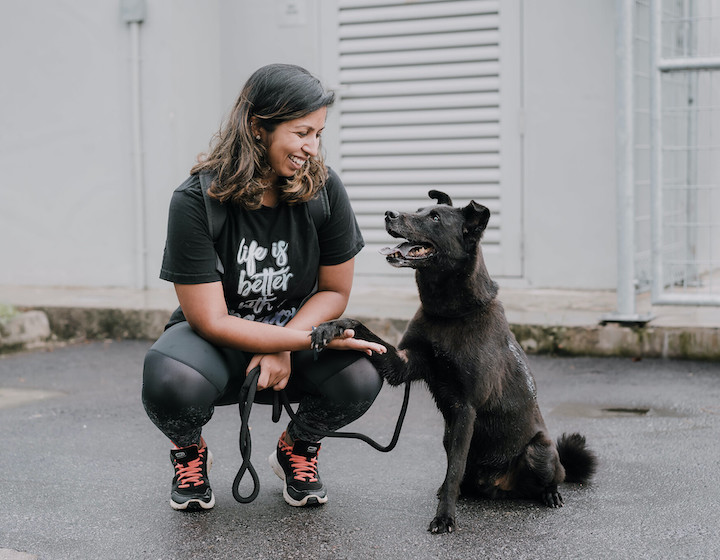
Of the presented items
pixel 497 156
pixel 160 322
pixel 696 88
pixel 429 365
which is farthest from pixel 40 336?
pixel 696 88

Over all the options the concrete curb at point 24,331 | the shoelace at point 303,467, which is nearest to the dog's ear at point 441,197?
the shoelace at point 303,467

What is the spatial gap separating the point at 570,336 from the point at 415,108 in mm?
2269

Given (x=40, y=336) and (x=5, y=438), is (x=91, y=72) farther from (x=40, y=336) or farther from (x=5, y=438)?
(x=5, y=438)

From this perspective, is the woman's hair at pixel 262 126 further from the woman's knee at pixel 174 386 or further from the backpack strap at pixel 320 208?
the woman's knee at pixel 174 386

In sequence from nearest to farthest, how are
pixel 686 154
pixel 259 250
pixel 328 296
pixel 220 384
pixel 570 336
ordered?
pixel 220 384, pixel 259 250, pixel 328 296, pixel 570 336, pixel 686 154

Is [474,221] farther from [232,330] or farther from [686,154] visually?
[686,154]

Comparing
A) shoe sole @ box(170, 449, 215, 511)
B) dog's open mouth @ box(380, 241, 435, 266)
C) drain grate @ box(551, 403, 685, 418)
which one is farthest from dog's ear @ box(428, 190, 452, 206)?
drain grate @ box(551, 403, 685, 418)

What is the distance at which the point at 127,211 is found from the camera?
6891mm

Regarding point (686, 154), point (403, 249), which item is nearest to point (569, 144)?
point (686, 154)

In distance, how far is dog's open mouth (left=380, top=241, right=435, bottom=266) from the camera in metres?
2.77

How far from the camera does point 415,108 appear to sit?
261 inches

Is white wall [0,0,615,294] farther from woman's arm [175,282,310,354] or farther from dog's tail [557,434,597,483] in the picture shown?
woman's arm [175,282,310,354]

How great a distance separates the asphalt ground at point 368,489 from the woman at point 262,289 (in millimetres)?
201

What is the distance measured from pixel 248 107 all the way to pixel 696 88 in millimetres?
3740
